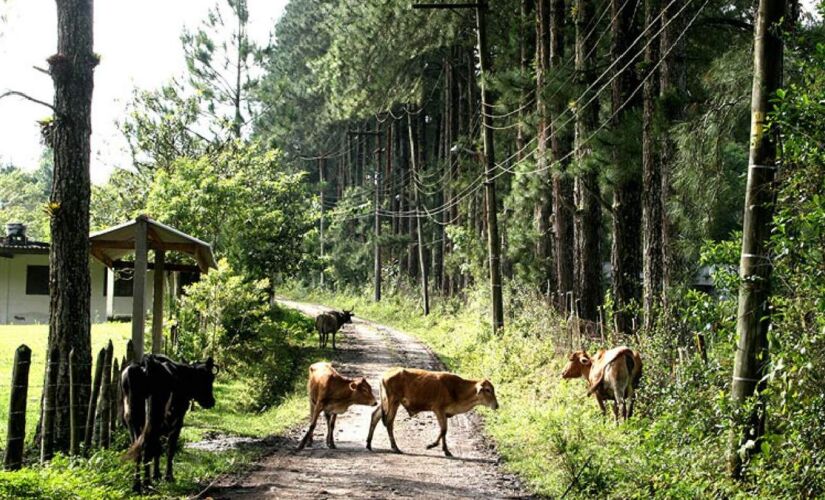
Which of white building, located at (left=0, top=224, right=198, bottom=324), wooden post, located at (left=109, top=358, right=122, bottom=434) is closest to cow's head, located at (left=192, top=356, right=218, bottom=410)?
wooden post, located at (left=109, top=358, right=122, bottom=434)

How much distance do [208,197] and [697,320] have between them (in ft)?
53.1

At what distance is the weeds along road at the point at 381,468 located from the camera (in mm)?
9512

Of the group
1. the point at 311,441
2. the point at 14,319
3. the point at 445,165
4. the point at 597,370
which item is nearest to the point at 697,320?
the point at 597,370

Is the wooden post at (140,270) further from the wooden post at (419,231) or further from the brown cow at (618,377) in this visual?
the wooden post at (419,231)

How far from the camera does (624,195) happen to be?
57.5ft

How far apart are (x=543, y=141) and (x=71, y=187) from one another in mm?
14303

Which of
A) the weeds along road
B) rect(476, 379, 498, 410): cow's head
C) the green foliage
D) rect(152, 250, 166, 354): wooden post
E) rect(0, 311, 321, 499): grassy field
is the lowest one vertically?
the weeds along road

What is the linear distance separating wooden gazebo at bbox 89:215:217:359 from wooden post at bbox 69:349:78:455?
1332 millimetres

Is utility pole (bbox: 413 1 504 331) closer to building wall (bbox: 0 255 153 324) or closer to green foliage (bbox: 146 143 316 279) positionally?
green foliage (bbox: 146 143 316 279)

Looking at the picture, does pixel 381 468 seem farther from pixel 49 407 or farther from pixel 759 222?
pixel 759 222

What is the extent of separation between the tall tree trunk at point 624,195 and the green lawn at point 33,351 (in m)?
10.7

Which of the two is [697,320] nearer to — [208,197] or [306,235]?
[208,197]

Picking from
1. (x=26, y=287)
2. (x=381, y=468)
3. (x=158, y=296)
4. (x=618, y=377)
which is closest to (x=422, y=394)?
(x=381, y=468)

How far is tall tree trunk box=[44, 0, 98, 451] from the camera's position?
34.8ft
